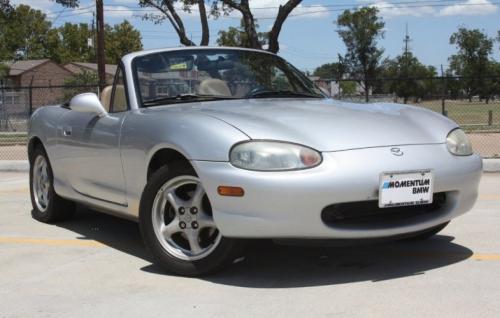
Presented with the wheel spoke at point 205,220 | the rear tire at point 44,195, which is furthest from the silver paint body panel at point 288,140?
the rear tire at point 44,195

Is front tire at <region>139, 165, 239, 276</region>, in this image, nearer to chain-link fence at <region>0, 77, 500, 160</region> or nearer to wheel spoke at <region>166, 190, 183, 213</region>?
wheel spoke at <region>166, 190, 183, 213</region>

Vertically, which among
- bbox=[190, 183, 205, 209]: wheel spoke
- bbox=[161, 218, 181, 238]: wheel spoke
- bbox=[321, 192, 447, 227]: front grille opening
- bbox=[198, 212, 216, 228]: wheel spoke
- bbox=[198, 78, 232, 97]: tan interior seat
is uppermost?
bbox=[198, 78, 232, 97]: tan interior seat

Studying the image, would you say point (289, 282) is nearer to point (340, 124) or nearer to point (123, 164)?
point (340, 124)

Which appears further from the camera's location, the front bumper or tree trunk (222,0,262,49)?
tree trunk (222,0,262,49)

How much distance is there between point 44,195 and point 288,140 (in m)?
3.32

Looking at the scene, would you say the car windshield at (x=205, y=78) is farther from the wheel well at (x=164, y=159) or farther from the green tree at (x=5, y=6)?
the green tree at (x=5, y=6)

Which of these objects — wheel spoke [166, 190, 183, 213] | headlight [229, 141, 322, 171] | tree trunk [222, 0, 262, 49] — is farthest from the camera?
tree trunk [222, 0, 262, 49]

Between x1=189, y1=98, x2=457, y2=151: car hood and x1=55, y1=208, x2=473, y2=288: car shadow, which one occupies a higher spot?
x1=189, y1=98, x2=457, y2=151: car hood

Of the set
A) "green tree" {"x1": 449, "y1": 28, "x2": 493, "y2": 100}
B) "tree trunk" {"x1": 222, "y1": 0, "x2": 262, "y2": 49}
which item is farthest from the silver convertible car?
"green tree" {"x1": 449, "y1": 28, "x2": 493, "y2": 100}

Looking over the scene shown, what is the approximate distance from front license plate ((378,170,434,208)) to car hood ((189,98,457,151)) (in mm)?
218

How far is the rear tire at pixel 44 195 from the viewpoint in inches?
234

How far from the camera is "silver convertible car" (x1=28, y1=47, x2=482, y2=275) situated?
3564 millimetres

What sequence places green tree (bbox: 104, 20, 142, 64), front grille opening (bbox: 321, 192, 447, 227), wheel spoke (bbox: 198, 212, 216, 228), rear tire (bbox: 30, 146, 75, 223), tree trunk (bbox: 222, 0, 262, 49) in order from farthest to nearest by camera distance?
green tree (bbox: 104, 20, 142, 64) < tree trunk (bbox: 222, 0, 262, 49) < rear tire (bbox: 30, 146, 75, 223) < wheel spoke (bbox: 198, 212, 216, 228) < front grille opening (bbox: 321, 192, 447, 227)

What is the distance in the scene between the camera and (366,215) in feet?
12.4
